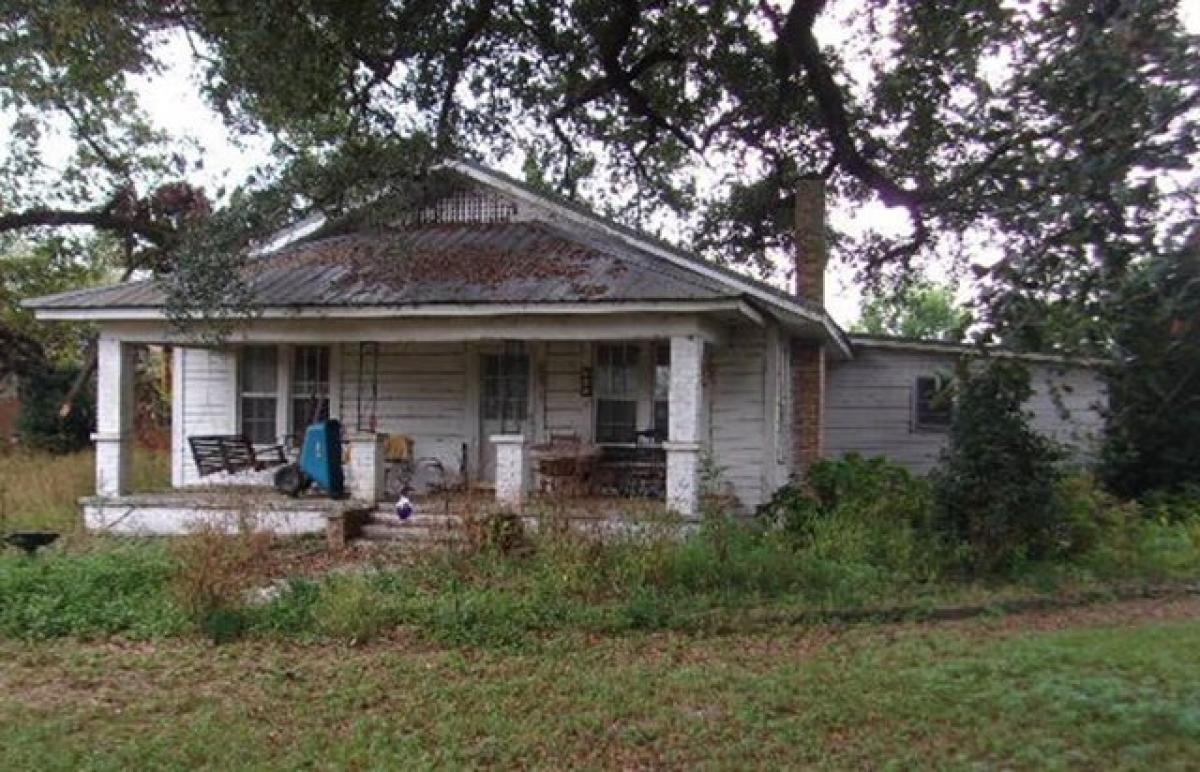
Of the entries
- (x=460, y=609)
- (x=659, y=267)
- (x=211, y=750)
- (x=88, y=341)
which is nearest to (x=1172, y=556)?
(x=659, y=267)

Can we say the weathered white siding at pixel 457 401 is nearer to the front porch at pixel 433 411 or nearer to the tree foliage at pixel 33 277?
the front porch at pixel 433 411

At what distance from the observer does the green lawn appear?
5766 mm

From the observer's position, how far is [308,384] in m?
16.6

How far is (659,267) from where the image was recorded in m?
13.9

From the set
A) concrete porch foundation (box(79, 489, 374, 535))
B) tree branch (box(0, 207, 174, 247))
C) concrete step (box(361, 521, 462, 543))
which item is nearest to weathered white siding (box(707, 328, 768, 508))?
concrete step (box(361, 521, 462, 543))

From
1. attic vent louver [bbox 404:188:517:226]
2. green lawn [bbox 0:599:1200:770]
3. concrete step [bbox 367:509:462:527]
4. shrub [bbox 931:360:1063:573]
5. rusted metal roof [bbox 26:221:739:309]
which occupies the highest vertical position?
attic vent louver [bbox 404:188:517:226]

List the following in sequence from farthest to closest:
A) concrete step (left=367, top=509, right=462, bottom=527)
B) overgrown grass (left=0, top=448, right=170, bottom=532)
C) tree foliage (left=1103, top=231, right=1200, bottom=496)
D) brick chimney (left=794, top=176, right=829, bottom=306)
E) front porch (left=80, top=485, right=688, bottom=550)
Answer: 1. brick chimney (left=794, top=176, right=829, bottom=306)
2. overgrown grass (left=0, top=448, right=170, bottom=532)
3. concrete step (left=367, top=509, right=462, bottom=527)
4. front porch (left=80, top=485, right=688, bottom=550)
5. tree foliage (left=1103, top=231, right=1200, bottom=496)

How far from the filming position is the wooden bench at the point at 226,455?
14.7 metres

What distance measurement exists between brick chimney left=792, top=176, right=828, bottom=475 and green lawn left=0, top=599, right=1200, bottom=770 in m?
8.39

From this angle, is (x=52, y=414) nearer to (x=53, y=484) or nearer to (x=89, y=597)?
(x=53, y=484)

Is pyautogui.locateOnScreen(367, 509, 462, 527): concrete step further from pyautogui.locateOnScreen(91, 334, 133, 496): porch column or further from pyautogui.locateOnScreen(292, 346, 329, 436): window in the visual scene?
pyautogui.locateOnScreen(91, 334, 133, 496): porch column

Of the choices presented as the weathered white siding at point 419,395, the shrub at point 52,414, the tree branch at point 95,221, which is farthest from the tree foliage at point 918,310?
the shrub at point 52,414

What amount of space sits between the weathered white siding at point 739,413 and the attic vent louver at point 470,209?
12.9ft

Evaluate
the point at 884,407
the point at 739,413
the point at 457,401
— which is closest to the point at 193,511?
the point at 457,401
